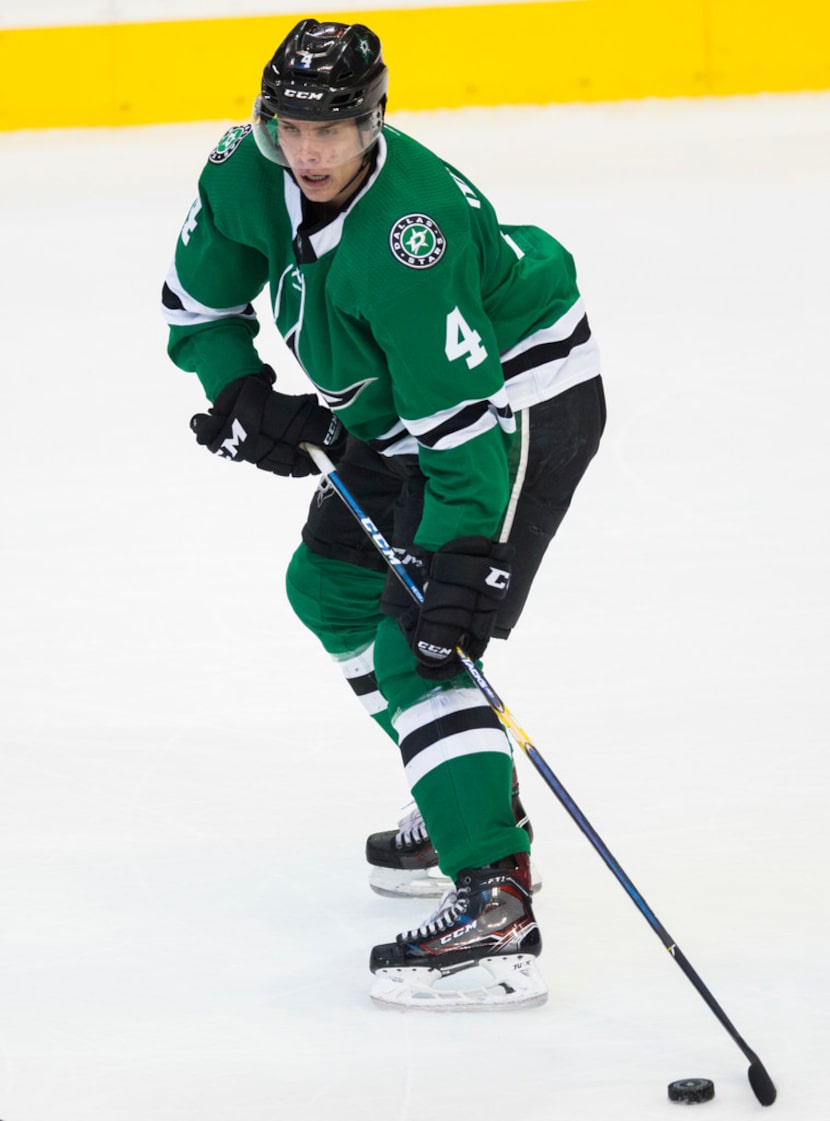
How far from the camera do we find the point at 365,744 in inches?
122

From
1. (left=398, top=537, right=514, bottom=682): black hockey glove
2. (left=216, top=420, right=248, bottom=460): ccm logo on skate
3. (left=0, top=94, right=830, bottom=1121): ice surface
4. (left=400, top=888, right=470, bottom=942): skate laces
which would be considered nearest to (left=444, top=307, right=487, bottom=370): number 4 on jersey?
(left=398, top=537, right=514, bottom=682): black hockey glove

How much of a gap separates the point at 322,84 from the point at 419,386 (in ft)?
1.26

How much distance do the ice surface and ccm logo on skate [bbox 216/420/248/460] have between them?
65cm

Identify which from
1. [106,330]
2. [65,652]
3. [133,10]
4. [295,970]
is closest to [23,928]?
[295,970]

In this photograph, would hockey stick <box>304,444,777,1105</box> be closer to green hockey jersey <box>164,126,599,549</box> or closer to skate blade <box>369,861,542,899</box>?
green hockey jersey <box>164,126,599,549</box>

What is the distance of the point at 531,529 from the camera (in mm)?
2420

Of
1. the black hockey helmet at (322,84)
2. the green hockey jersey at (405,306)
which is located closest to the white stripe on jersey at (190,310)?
the green hockey jersey at (405,306)

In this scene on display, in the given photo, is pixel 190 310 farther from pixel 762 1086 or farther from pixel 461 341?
pixel 762 1086

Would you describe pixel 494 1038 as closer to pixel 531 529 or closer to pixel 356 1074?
pixel 356 1074

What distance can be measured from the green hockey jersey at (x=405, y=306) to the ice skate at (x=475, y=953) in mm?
458

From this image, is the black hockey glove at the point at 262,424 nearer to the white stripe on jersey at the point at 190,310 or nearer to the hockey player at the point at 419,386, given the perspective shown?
the hockey player at the point at 419,386

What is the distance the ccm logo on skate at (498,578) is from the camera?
2230 mm

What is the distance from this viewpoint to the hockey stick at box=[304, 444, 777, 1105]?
6.50 ft

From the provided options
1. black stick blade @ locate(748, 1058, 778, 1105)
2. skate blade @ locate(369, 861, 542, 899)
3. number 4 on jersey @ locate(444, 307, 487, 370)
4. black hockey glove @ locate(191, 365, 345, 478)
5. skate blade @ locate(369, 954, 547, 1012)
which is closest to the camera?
black stick blade @ locate(748, 1058, 778, 1105)
